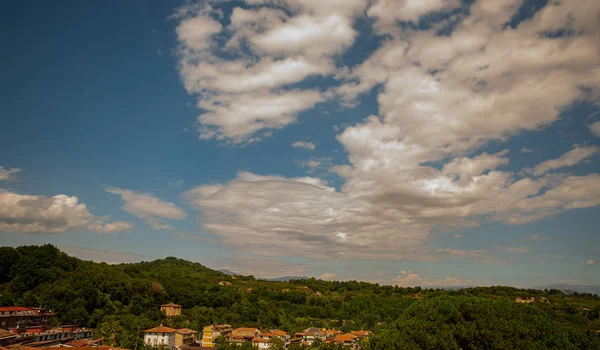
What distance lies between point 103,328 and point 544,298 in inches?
5496

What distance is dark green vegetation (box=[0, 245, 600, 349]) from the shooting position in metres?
31.0

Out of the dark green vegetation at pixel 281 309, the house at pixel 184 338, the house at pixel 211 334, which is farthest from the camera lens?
the house at pixel 211 334

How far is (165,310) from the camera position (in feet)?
299

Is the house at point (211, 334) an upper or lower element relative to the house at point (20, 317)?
lower

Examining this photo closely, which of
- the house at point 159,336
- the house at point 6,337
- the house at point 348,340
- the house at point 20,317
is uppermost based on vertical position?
the house at point 20,317

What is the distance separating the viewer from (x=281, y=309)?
113 m

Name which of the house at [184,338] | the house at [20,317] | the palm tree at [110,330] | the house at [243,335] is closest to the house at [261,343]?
the house at [243,335]

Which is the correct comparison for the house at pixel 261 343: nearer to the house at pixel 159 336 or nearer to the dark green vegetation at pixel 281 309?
the house at pixel 159 336

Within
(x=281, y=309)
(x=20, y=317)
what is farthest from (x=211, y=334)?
(x=281, y=309)

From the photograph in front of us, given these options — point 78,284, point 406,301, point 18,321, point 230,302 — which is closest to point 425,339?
point 18,321

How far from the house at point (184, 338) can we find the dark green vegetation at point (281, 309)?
21.0 ft

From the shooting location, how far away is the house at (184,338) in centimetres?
6788

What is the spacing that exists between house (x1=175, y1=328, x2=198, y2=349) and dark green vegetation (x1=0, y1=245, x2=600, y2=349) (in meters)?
6.40

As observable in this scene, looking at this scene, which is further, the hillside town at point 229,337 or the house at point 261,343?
the house at point 261,343
